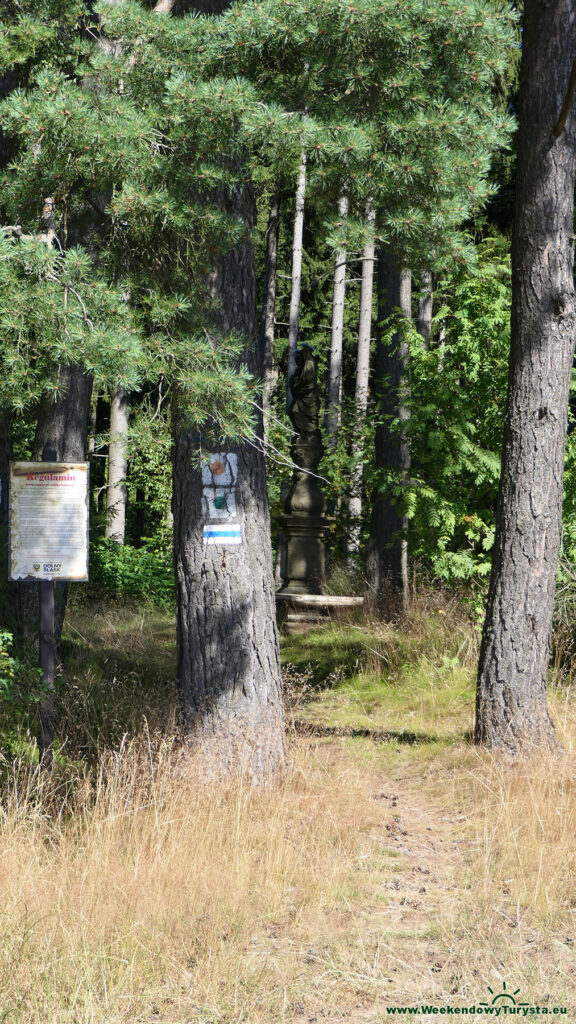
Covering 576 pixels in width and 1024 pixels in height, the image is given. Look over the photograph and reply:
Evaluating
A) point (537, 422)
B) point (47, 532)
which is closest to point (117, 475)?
→ point (537, 422)

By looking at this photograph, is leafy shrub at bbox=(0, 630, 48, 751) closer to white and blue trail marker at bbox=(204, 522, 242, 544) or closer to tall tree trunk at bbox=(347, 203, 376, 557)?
white and blue trail marker at bbox=(204, 522, 242, 544)

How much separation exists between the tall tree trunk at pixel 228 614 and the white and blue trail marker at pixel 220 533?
0.10 feet

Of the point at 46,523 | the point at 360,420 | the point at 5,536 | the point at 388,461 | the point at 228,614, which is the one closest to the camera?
the point at 46,523

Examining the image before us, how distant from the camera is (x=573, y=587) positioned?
805 centimetres

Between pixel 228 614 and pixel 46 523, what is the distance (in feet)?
3.99

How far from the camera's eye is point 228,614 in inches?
213

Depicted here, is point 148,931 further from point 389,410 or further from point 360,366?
point 360,366

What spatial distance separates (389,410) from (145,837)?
8.37 meters

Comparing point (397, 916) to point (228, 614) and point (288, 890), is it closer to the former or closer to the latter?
point (288, 890)

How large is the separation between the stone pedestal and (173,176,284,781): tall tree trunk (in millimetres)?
7528

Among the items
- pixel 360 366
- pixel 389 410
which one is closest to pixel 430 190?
pixel 389 410

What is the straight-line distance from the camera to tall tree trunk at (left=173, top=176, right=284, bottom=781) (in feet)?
17.6

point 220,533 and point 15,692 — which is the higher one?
point 220,533

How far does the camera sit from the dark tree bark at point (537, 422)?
19.4 feet
